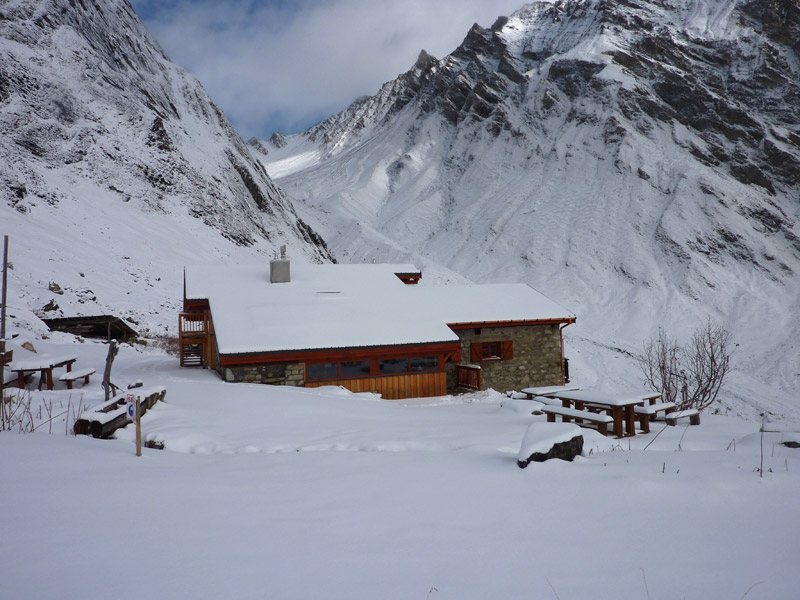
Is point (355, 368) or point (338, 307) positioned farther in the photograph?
point (338, 307)

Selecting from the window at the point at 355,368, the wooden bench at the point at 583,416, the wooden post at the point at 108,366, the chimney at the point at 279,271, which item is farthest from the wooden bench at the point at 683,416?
the chimney at the point at 279,271

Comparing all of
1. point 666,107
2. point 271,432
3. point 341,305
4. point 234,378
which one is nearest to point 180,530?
point 271,432

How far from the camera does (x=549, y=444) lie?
559 centimetres

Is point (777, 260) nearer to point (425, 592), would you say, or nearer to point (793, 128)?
point (793, 128)

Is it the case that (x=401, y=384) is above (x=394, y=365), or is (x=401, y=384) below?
below

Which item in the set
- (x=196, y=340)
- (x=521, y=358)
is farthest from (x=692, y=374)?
(x=196, y=340)

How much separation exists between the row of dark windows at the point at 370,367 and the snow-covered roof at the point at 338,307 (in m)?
0.83

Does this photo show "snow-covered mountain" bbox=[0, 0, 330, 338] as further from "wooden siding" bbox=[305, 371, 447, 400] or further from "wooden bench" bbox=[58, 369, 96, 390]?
"wooden siding" bbox=[305, 371, 447, 400]

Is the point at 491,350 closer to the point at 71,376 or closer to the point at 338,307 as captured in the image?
the point at 338,307

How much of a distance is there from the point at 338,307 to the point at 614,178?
161 feet

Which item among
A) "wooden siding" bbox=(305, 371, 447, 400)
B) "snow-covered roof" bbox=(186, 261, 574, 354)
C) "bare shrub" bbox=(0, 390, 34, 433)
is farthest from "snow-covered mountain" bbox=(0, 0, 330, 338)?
"bare shrub" bbox=(0, 390, 34, 433)

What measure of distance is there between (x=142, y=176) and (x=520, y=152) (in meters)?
45.5

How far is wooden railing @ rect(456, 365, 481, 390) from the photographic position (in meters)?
17.5

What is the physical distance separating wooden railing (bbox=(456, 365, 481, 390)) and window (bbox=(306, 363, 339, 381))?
15.5 feet
